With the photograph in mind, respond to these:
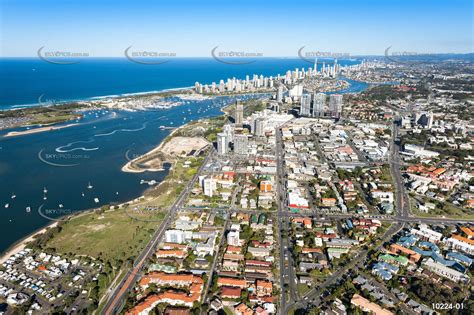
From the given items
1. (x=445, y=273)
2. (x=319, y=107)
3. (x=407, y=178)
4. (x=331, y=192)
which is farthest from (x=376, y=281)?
(x=319, y=107)

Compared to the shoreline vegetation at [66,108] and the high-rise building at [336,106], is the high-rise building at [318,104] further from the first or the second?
the shoreline vegetation at [66,108]

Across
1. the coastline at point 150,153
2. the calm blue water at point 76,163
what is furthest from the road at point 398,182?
the calm blue water at point 76,163

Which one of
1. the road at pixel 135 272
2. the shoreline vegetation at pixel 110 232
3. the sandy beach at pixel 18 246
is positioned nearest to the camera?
the road at pixel 135 272

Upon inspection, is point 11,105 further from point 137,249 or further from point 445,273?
point 445,273

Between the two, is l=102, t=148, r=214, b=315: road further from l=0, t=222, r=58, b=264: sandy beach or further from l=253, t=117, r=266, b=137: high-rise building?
l=253, t=117, r=266, b=137: high-rise building

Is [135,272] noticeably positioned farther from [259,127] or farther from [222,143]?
[259,127]

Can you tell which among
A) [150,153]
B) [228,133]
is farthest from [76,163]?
[228,133]

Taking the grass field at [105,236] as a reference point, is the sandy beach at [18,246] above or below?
below
